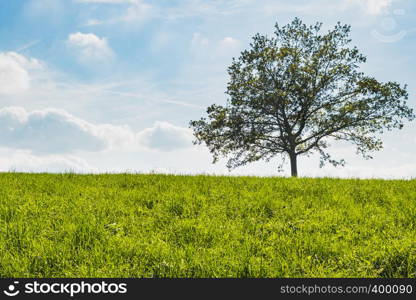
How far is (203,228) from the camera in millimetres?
7910

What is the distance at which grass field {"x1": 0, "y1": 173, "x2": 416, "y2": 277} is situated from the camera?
6.41 metres

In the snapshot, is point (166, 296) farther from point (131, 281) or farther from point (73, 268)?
point (73, 268)

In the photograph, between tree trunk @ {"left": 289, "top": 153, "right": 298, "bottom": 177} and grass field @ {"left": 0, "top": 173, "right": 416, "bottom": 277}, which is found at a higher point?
tree trunk @ {"left": 289, "top": 153, "right": 298, "bottom": 177}

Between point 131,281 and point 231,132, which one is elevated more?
point 231,132

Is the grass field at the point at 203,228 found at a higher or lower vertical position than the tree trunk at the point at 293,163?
lower

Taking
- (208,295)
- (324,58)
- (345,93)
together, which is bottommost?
(208,295)

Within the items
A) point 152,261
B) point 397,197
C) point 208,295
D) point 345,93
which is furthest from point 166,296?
point 345,93

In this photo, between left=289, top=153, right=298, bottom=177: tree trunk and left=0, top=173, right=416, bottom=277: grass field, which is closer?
left=0, top=173, right=416, bottom=277: grass field

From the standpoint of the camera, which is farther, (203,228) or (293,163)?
(293,163)

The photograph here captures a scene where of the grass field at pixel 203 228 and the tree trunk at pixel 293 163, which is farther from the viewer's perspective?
the tree trunk at pixel 293 163

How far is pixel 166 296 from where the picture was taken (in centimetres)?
547

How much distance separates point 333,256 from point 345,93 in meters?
24.7

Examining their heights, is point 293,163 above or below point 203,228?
above

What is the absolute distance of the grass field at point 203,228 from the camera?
252 inches
